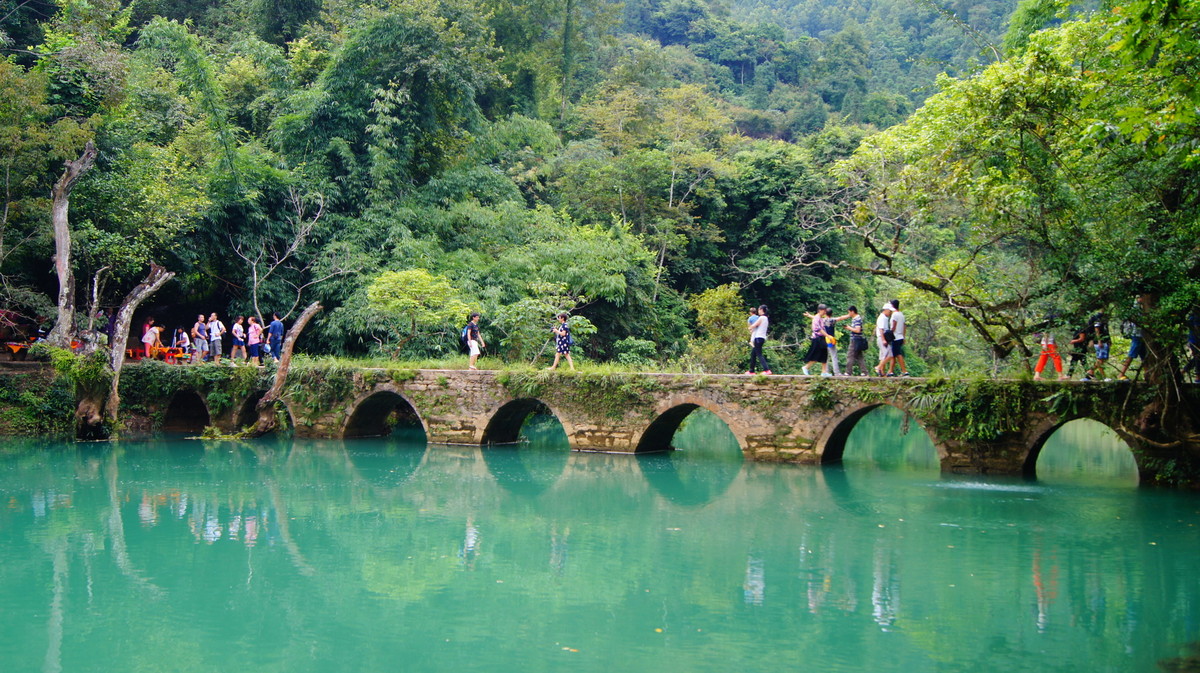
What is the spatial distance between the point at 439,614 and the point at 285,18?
26546 millimetres

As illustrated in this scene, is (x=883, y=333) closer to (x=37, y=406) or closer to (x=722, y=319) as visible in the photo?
(x=722, y=319)

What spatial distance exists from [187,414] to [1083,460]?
20062 mm

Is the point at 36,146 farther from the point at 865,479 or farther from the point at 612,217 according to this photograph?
the point at 865,479

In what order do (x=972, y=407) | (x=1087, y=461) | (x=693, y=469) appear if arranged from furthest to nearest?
(x=1087, y=461)
(x=693, y=469)
(x=972, y=407)

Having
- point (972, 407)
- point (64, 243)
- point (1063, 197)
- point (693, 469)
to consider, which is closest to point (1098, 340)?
point (972, 407)

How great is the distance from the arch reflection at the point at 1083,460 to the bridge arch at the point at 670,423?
4678 mm

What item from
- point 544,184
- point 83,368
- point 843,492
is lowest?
point 843,492

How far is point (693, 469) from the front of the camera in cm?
1686

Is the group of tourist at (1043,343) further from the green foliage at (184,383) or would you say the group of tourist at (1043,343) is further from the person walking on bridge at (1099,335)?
the green foliage at (184,383)

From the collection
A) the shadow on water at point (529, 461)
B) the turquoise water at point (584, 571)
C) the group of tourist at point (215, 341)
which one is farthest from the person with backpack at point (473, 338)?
the group of tourist at point (215, 341)

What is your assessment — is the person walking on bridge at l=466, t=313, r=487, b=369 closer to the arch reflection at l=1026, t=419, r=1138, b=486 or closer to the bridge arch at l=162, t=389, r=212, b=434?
the bridge arch at l=162, t=389, r=212, b=434

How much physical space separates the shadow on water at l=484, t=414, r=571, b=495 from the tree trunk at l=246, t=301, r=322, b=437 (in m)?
4.34

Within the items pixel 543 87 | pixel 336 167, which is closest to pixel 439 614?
pixel 336 167

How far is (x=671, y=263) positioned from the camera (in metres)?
30.2
